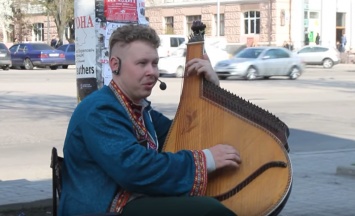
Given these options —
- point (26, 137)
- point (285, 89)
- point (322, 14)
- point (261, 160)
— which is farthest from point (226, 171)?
point (322, 14)

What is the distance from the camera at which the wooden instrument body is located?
3.02m

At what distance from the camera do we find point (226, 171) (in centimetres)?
316

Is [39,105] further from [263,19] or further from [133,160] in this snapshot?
[263,19]

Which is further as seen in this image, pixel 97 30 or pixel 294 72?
pixel 294 72

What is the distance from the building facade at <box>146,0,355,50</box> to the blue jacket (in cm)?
5031

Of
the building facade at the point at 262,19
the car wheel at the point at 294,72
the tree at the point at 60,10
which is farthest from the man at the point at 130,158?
the tree at the point at 60,10

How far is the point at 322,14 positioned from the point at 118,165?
55.4 meters

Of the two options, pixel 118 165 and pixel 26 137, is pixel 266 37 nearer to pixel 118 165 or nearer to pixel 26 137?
pixel 26 137

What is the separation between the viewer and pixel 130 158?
301 cm

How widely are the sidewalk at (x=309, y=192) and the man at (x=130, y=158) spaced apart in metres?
3.54

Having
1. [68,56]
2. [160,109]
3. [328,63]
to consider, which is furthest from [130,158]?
[328,63]

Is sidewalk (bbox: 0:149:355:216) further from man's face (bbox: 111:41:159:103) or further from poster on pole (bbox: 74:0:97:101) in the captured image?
man's face (bbox: 111:41:159:103)

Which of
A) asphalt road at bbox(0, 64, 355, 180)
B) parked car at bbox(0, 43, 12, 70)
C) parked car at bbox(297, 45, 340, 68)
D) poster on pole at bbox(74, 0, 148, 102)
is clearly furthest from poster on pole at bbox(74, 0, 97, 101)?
parked car at bbox(297, 45, 340, 68)

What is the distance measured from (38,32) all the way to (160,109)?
54.4 metres
